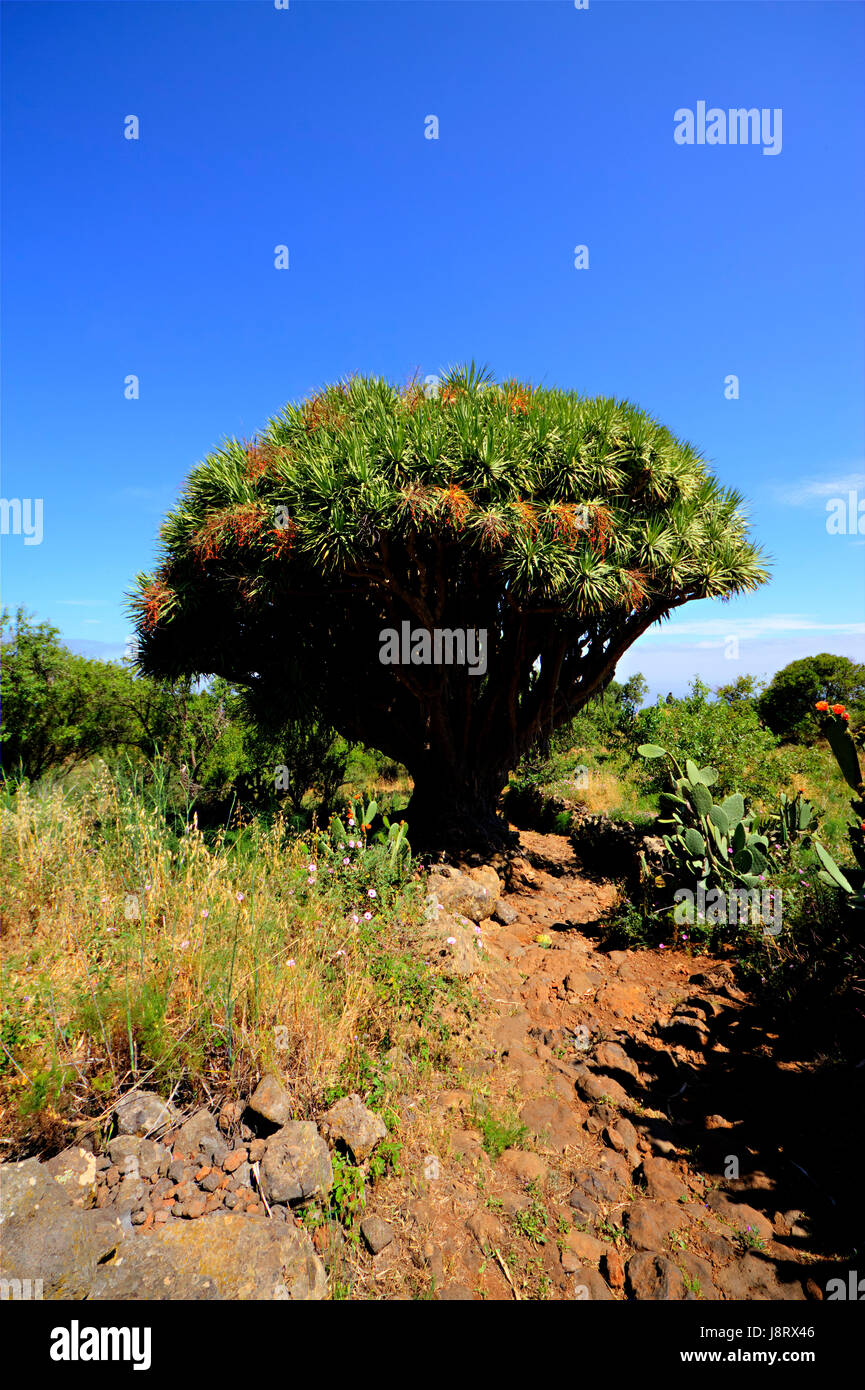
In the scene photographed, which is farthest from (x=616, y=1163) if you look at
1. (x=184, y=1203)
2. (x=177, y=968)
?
(x=177, y=968)

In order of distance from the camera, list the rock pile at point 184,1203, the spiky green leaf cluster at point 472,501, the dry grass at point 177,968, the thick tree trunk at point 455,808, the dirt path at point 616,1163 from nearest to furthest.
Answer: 1. the rock pile at point 184,1203
2. the dirt path at point 616,1163
3. the dry grass at point 177,968
4. the spiky green leaf cluster at point 472,501
5. the thick tree trunk at point 455,808

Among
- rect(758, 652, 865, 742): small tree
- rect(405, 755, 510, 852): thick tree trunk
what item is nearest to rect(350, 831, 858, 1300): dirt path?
rect(405, 755, 510, 852): thick tree trunk

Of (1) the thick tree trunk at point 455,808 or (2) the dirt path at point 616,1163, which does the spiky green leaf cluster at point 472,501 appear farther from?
(2) the dirt path at point 616,1163

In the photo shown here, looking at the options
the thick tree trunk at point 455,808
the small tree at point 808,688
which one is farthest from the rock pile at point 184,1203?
the small tree at point 808,688

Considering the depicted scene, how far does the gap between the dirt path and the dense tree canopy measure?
3836mm

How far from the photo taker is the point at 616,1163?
3.12 meters

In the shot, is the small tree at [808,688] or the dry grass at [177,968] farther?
the small tree at [808,688]

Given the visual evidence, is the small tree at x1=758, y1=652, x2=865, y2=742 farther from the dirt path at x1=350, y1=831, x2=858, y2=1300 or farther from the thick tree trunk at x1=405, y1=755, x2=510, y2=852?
the dirt path at x1=350, y1=831, x2=858, y2=1300

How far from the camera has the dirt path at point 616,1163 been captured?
249cm

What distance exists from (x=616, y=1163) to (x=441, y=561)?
521cm

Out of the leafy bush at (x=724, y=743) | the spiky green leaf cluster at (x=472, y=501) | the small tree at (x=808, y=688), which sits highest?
the spiky green leaf cluster at (x=472, y=501)

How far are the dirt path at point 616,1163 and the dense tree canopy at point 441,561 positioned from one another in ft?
12.6

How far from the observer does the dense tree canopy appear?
19.4 feet
